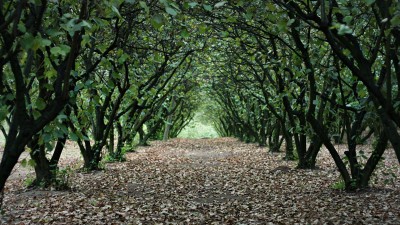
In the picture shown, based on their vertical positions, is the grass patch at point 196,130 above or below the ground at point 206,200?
above

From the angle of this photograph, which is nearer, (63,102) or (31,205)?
(63,102)

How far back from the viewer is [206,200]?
9727 mm

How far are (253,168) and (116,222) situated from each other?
28.8 feet

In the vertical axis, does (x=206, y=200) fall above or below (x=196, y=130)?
below

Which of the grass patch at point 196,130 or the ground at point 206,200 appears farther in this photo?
the grass patch at point 196,130

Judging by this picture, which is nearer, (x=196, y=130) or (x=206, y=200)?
(x=206, y=200)

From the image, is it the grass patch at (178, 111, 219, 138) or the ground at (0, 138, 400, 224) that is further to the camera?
the grass patch at (178, 111, 219, 138)

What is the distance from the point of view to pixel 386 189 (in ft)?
31.1

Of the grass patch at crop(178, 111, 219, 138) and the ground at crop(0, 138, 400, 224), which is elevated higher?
the grass patch at crop(178, 111, 219, 138)

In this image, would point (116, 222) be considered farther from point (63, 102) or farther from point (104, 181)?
point (104, 181)

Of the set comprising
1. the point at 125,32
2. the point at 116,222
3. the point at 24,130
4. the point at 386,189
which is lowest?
the point at 116,222

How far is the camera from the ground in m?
7.61

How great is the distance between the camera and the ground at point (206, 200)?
761 centimetres

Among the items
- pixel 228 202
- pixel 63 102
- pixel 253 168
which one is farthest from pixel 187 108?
pixel 63 102
